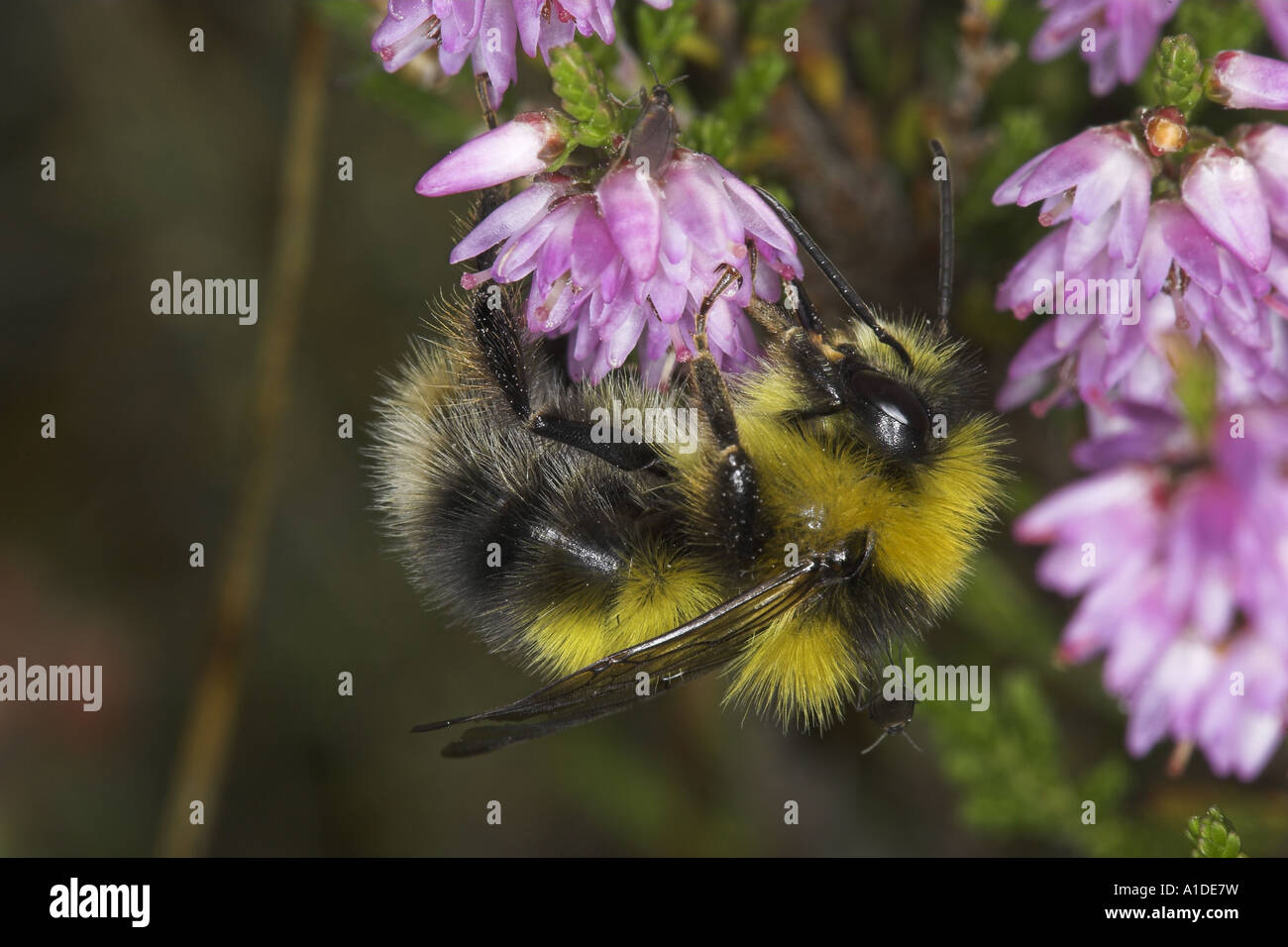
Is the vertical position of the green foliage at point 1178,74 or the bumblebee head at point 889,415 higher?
the green foliage at point 1178,74

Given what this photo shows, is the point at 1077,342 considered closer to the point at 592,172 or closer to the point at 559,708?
the point at 592,172

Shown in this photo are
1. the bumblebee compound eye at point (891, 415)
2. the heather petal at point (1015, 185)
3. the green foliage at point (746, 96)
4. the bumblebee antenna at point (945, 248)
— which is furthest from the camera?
the green foliage at point (746, 96)

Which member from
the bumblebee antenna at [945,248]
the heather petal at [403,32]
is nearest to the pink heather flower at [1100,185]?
the bumblebee antenna at [945,248]

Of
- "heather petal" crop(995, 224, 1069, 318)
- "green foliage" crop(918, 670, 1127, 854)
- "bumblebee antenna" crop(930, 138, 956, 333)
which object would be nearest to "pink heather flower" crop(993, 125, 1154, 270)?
"heather petal" crop(995, 224, 1069, 318)

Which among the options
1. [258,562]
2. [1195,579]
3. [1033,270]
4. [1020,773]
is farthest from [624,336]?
[258,562]

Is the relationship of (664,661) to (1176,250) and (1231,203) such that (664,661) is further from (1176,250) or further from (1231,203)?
(1231,203)

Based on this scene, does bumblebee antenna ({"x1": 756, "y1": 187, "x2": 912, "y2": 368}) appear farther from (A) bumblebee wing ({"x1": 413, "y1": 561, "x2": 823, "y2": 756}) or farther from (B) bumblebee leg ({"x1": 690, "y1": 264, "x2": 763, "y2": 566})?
(A) bumblebee wing ({"x1": 413, "y1": 561, "x2": 823, "y2": 756})

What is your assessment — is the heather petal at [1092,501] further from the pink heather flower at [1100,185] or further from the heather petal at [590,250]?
the heather petal at [590,250]
